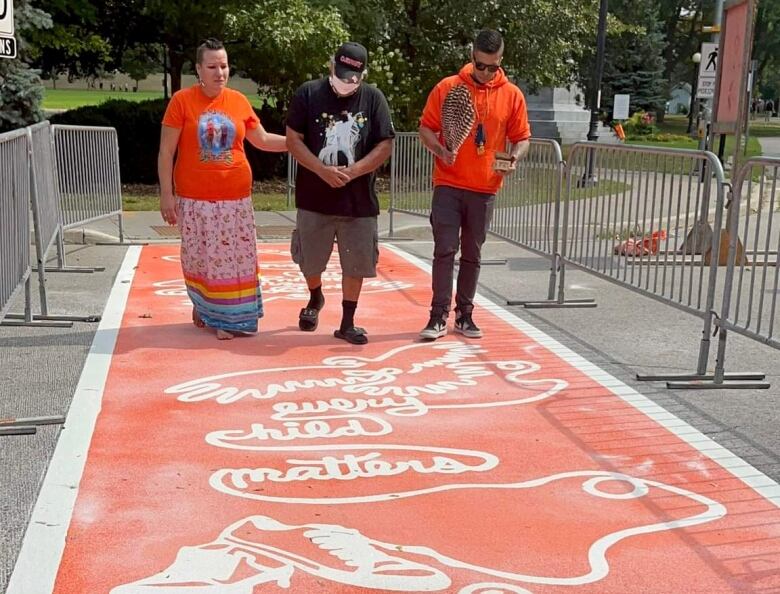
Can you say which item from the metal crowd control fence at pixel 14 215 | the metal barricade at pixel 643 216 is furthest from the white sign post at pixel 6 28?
the metal barricade at pixel 643 216

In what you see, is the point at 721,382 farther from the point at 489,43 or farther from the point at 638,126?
the point at 638,126

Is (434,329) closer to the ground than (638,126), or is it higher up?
closer to the ground

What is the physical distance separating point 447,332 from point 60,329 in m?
2.88

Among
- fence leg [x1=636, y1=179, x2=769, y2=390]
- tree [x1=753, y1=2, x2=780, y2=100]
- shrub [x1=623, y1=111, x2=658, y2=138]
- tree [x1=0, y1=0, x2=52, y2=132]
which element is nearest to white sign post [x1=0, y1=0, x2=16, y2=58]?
fence leg [x1=636, y1=179, x2=769, y2=390]

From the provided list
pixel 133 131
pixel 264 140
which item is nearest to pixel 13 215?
pixel 264 140

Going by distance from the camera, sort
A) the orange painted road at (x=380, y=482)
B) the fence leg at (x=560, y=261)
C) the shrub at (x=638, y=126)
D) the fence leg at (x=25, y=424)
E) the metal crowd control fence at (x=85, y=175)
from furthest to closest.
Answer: the shrub at (x=638, y=126), the metal crowd control fence at (x=85, y=175), the fence leg at (x=560, y=261), the fence leg at (x=25, y=424), the orange painted road at (x=380, y=482)

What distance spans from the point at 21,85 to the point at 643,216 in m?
10.5

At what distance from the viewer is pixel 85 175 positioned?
36.3 ft

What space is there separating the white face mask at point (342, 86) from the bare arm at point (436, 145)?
666mm

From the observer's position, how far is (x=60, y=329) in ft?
24.0

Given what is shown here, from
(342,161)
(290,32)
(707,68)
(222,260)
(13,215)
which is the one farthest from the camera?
(707,68)

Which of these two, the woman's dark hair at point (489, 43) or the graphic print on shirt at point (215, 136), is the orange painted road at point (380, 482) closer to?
the graphic print on shirt at point (215, 136)

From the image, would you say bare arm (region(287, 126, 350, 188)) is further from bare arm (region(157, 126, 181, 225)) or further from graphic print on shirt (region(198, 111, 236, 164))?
bare arm (region(157, 126, 181, 225))

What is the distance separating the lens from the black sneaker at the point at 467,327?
7332 millimetres
